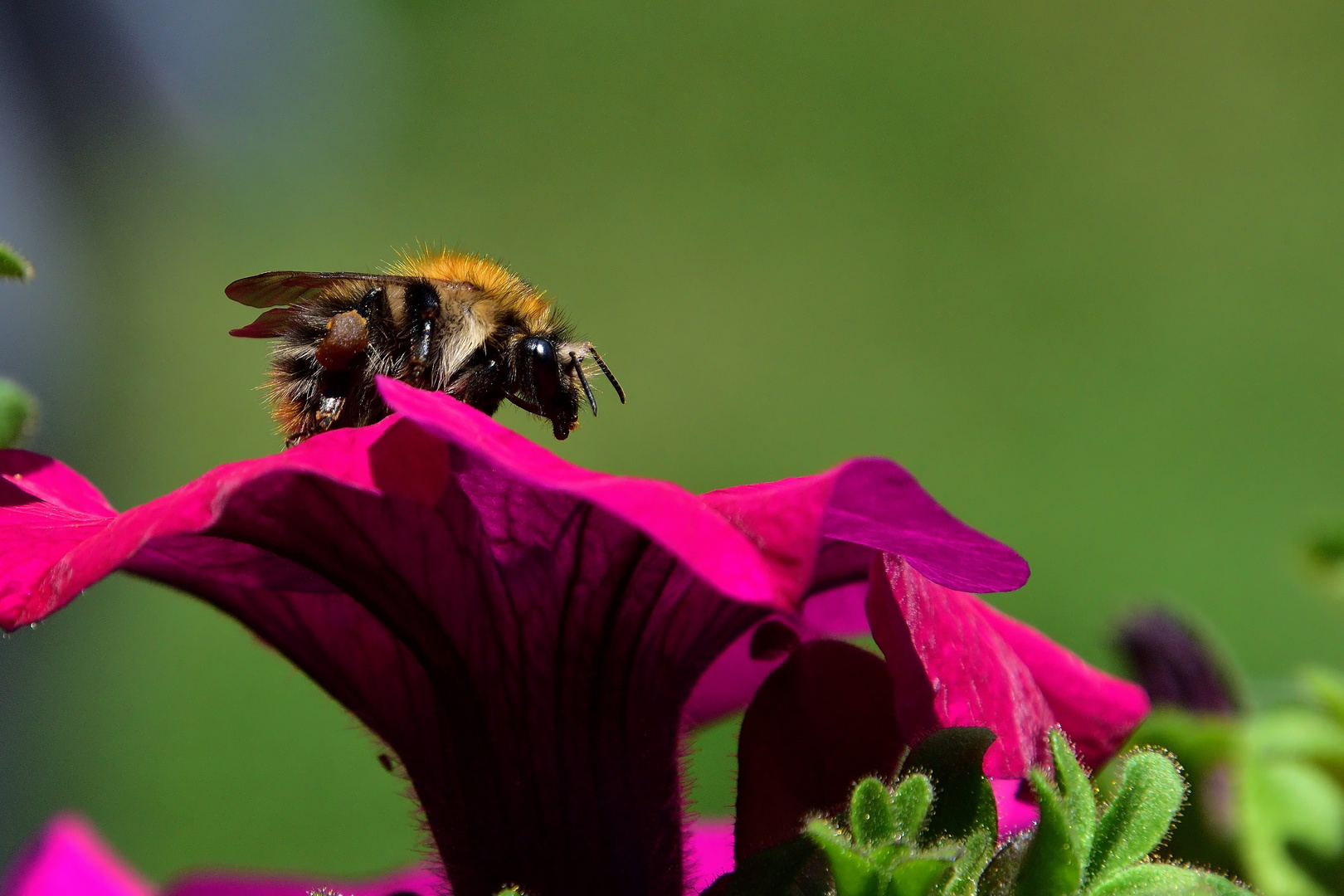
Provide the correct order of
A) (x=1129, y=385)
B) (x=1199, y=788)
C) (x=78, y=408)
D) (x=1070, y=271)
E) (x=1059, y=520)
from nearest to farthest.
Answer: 1. (x=1199, y=788)
2. (x=1059, y=520)
3. (x=1129, y=385)
4. (x=1070, y=271)
5. (x=78, y=408)

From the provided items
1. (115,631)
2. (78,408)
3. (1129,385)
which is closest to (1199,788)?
(1129,385)

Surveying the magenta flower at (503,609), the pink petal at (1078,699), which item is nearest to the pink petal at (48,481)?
the magenta flower at (503,609)

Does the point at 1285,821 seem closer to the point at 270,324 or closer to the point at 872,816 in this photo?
the point at 872,816

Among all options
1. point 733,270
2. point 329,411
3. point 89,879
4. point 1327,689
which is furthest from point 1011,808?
point 733,270

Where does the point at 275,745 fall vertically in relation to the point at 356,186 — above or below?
below

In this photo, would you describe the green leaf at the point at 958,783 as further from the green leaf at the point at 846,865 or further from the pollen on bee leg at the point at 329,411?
the pollen on bee leg at the point at 329,411

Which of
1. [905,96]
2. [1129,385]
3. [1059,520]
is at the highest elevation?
[905,96]

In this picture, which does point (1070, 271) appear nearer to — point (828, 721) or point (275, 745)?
point (275, 745)
